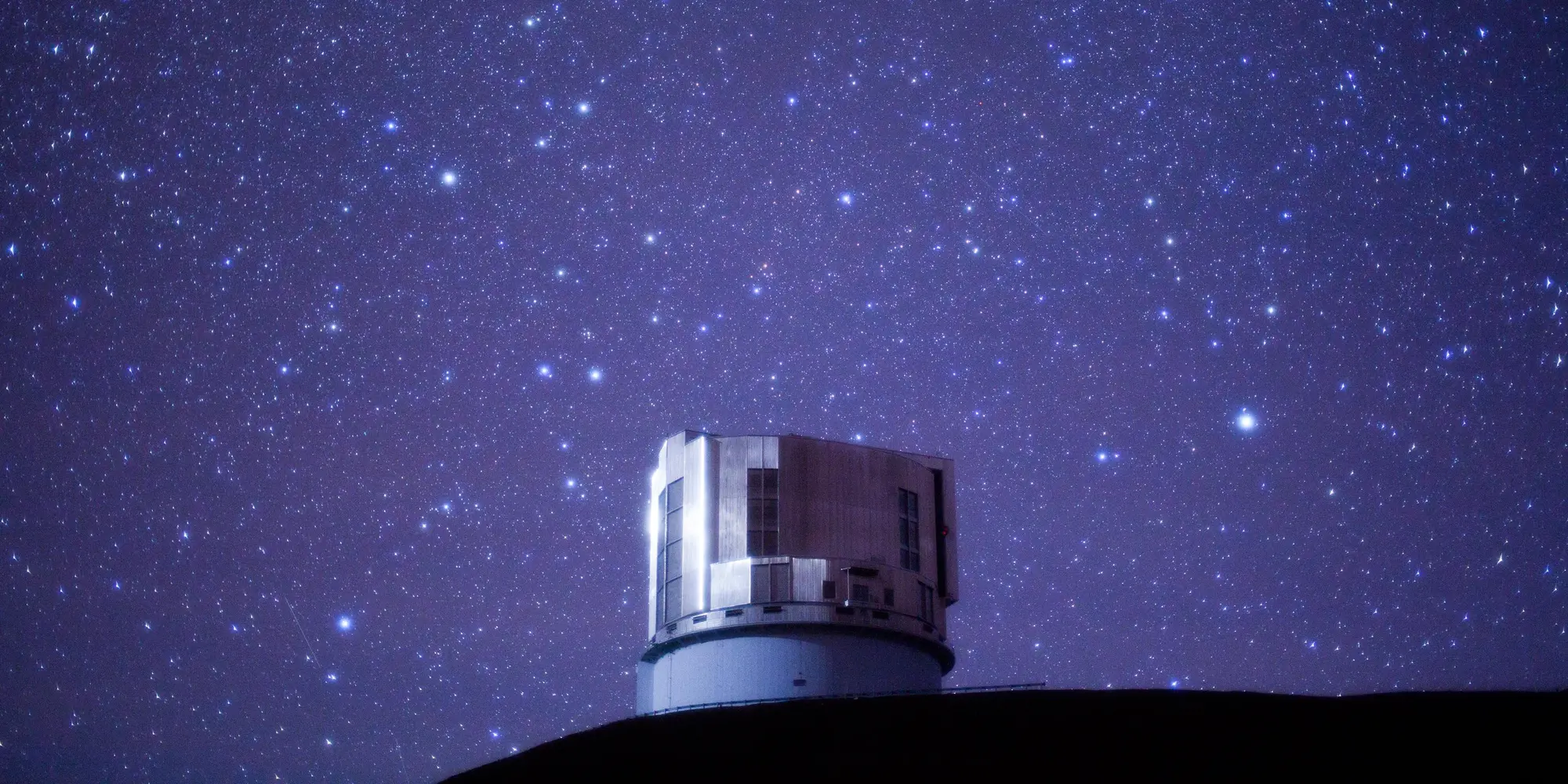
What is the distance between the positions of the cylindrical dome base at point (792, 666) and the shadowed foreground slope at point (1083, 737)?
7.61m

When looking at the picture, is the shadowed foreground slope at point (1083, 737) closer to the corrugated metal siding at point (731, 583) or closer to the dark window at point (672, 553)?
the corrugated metal siding at point (731, 583)

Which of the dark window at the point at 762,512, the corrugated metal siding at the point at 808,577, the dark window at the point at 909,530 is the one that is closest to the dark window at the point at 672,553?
the dark window at the point at 762,512

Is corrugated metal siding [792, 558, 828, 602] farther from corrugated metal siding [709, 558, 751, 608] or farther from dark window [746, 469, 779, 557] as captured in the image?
corrugated metal siding [709, 558, 751, 608]

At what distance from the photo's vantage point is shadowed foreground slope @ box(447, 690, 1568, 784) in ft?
37.1

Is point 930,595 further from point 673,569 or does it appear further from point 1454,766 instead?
point 1454,766

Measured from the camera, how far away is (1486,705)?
12516mm

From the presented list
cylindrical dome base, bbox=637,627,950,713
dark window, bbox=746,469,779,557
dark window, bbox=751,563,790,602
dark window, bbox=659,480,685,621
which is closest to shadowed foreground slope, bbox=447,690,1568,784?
cylindrical dome base, bbox=637,627,950,713

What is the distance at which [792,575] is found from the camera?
23.3 m

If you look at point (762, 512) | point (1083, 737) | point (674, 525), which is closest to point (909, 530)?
point (762, 512)

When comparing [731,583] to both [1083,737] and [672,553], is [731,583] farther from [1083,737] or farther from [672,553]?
[1083,737]

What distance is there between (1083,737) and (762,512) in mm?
11992

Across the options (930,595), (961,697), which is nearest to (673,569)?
(930,595)

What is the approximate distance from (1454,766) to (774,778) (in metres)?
6.19

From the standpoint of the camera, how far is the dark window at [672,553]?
24.5 metres
